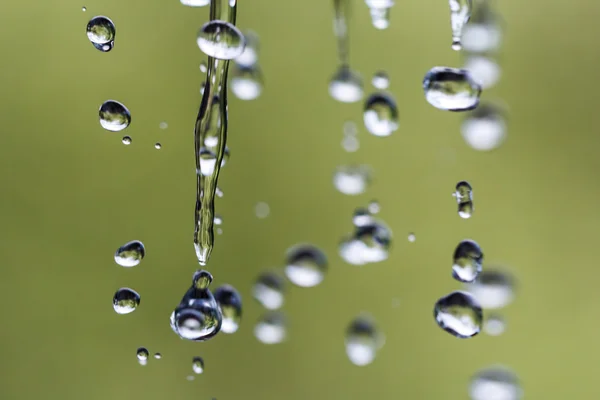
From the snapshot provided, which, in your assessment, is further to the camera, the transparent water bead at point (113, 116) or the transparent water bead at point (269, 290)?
the transparent water bead at point (269, 290)

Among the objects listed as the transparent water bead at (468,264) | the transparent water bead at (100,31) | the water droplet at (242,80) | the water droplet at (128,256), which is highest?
the water droplet at (242,80)

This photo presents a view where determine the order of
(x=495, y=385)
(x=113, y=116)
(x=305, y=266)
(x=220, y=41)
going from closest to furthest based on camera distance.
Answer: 1. (x=220, y=41)
2. (x=113, y=116)
3. (x=305, y=266)
4. (x=495, y=385)

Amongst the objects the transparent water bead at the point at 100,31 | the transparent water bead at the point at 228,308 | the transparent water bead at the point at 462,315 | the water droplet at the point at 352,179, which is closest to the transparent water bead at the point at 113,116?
the transparent water bead at the point at 100,31

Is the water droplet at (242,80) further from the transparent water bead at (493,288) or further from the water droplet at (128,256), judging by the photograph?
the transparent water bead at (493,288)

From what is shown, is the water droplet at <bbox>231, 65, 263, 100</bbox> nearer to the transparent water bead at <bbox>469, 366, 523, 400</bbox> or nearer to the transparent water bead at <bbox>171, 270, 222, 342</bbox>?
the transparent water bead at <bbox>171, 270, 222, 342</bbox>

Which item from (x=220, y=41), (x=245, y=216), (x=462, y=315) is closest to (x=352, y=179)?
(x=245, y=216)

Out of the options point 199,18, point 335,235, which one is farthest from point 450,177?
point 199,18

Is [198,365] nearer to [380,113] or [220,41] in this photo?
[380,113]
